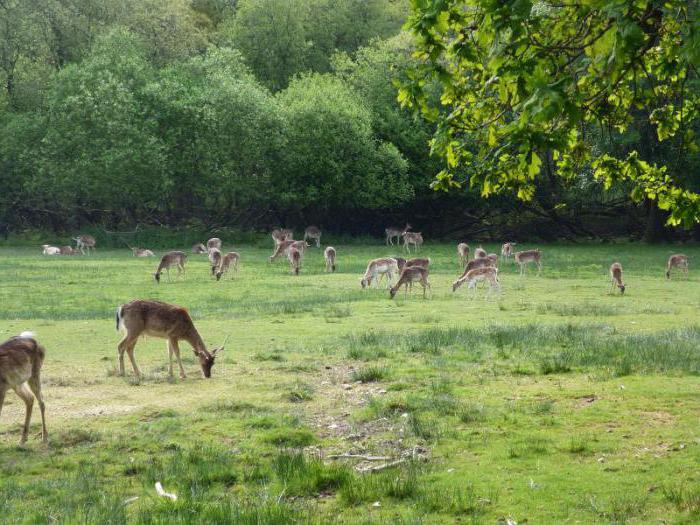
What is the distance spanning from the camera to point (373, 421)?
9.54 meters

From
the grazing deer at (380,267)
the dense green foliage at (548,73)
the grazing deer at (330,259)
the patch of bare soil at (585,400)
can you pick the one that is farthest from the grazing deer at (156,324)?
the grazing deer at (330,259)

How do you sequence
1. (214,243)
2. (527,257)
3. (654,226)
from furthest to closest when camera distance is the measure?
1. (654,226)
2. (214,243)
3. (527,257)

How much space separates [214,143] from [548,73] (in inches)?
1655

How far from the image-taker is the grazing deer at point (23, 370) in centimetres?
886

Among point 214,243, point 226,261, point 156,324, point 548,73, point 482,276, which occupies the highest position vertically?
point 548,73

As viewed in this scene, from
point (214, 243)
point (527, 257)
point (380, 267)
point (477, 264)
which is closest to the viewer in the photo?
point (380, 267)

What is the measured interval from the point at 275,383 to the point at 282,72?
52.0 meters

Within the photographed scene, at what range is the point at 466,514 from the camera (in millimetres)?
6508

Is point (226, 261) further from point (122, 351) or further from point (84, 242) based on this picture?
point (84, 242)

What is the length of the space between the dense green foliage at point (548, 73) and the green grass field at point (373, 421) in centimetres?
249

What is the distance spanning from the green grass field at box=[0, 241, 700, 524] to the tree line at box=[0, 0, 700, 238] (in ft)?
85.8

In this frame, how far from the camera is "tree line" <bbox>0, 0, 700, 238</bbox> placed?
45.6m

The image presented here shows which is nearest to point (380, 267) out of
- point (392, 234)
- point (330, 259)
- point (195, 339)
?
point (330, 259)

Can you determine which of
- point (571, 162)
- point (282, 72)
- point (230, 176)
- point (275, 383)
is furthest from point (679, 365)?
point (282, 72)
